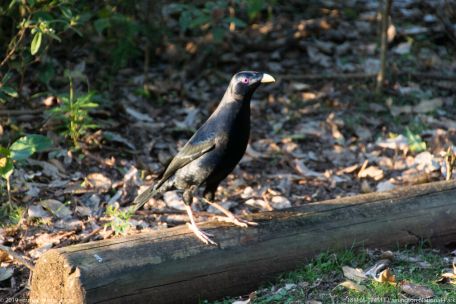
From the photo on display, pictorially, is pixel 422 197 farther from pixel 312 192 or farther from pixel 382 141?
pixel 382 141

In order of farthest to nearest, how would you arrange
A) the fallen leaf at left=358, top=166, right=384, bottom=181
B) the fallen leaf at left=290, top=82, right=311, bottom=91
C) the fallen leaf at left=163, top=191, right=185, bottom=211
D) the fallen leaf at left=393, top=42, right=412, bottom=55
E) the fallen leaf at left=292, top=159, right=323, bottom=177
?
1. the fallen leaf at left=393, top=42, right=412, bottom=55
2. the fallen leaf at left=290, top=82, right=311, bottom=91
3. the fallen leaf at left=292, top=159, right=323, bottom=177
4. the fallen leaf at left=358, top=166, right=384, bottom=181
5. the fallen leaf at left=163, top=191, right=185, bottom=211

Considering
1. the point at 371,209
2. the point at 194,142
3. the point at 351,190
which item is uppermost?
the point at 194,142

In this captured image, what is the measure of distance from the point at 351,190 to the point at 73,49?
3.67 metres

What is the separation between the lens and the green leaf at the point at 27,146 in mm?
5129

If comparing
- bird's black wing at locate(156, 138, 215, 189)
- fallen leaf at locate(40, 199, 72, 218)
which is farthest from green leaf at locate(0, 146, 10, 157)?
bird's black wing at locate(156, 138, 215, 189)

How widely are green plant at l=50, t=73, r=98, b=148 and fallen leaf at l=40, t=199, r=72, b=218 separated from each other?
910mm

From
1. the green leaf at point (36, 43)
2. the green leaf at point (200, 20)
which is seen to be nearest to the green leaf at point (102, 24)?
the green leaf at point (200, 20)

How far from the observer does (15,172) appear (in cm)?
612

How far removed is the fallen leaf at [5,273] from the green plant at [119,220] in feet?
2.58

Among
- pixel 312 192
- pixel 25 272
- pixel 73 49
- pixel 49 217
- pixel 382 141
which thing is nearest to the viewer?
pixel 25 272

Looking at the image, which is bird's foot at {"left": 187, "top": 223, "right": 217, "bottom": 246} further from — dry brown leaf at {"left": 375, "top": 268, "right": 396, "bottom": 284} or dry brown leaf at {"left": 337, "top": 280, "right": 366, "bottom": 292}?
dry brown leaf at {"left": 375, "top": 268, "right": 396, "bottom": 284}

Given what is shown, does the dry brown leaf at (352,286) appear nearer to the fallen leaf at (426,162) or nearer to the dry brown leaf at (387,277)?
the dry brown leaf at (387,277)

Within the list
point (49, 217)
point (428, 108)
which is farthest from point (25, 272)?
point (428, 108)

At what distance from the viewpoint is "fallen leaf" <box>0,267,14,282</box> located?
4836 millimetres
